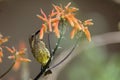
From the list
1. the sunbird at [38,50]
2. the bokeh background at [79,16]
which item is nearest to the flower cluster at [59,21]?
the sunbird at [38,50]

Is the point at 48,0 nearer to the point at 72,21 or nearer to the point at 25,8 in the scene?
the point at 25,8

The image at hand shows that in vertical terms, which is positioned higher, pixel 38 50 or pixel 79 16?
pixel 38 50

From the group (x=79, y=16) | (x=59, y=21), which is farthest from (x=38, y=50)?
(x=79, y=16)

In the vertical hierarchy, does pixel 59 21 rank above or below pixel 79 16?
above

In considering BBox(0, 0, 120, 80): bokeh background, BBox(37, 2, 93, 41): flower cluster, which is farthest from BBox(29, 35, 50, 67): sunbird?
BBox(0, 0, 120, 80): bokeh background

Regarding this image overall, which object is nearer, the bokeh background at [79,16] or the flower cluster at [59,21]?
the flower cluster at [59,21]

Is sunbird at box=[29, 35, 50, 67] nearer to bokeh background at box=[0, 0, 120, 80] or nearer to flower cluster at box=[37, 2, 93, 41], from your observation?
flower cluster at box=[37, 2, 93, 41]

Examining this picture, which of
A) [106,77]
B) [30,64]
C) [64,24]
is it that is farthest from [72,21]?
[30,64]

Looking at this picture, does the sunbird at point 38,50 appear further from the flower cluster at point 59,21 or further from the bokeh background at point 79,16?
the bokeh background at point 79,16

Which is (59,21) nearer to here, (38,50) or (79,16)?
(38,50)

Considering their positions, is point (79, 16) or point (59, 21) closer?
point (59, 21)
